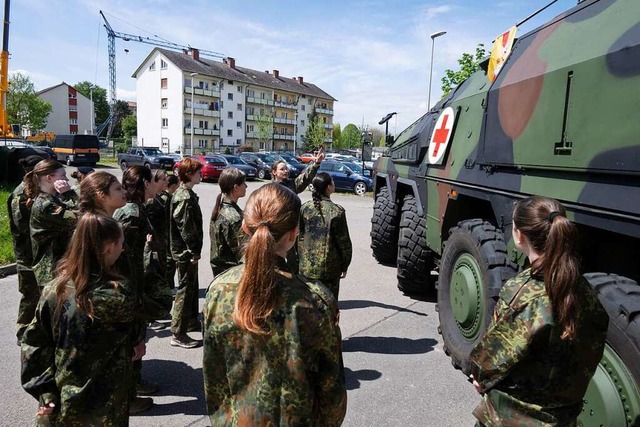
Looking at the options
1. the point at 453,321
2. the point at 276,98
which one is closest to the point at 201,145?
the point at 276,98

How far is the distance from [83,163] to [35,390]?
30546 mm

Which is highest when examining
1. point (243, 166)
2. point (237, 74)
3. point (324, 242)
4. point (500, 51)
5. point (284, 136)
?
point (237, 74)

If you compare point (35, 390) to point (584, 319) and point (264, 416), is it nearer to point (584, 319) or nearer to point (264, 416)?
point (264, 416)

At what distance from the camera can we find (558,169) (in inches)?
112

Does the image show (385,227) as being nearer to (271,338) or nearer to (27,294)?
(27,294)

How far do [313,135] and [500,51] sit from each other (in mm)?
60783

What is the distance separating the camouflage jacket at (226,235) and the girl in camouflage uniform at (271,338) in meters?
2.39

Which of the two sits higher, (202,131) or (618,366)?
(202,131)

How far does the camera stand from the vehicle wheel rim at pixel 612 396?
84.0 inches

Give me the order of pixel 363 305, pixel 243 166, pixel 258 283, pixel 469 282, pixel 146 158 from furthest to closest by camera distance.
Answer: pixel 146 158 < pixel 243 166 < pixel 363 305 < pixel 469 282 < pixel 258 283

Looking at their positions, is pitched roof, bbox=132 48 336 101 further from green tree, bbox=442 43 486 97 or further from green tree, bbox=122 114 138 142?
green tree, bbox=442 43 486 97

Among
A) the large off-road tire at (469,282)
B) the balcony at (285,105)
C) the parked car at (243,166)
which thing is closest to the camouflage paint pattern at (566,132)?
the large off-road tire at (469,282)

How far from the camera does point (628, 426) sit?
7.00 feet

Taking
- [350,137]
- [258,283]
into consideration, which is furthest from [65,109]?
[258,283]
